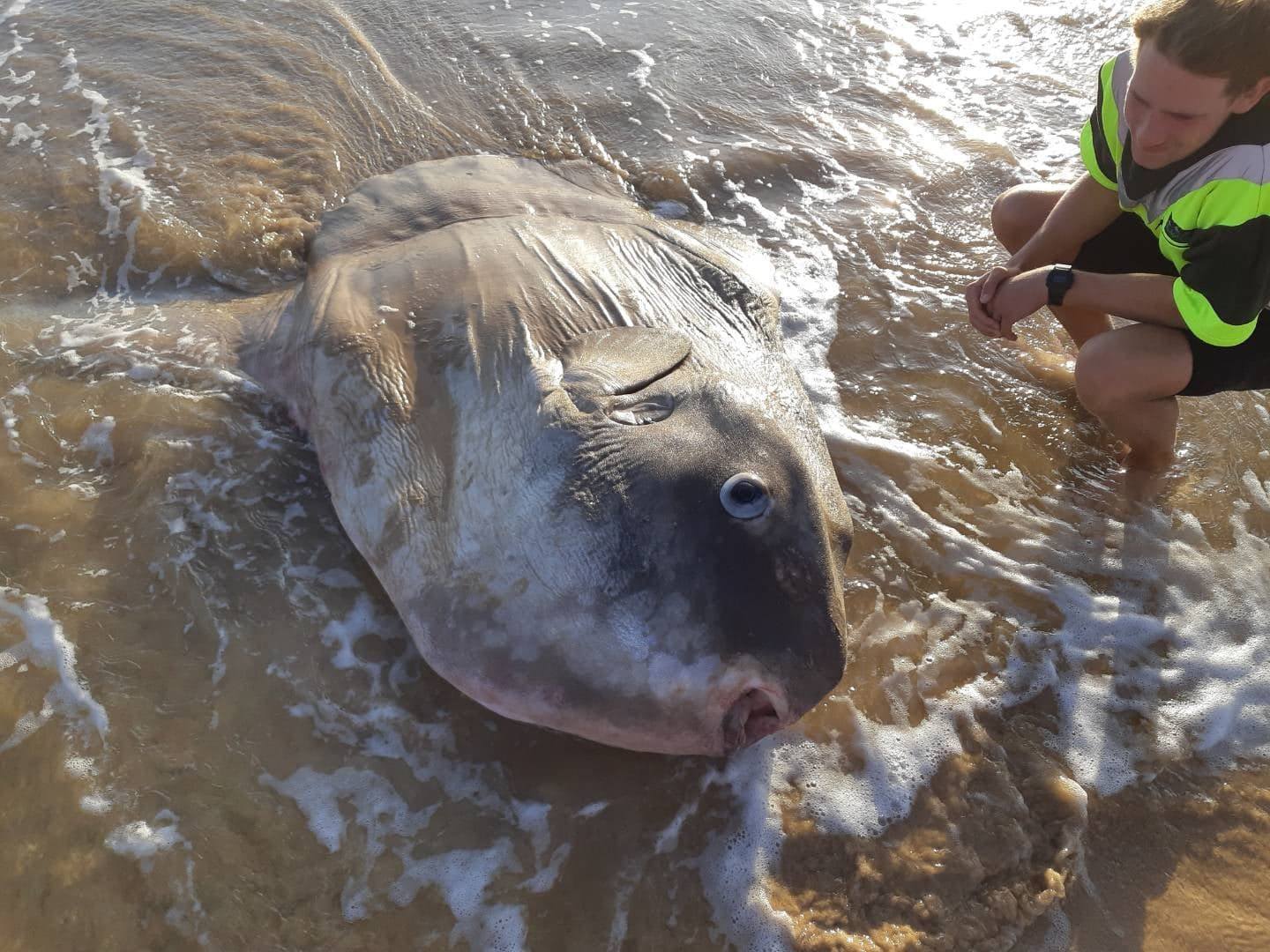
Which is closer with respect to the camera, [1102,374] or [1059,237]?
[1102,374]

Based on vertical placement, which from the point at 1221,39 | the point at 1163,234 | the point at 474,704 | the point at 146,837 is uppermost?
the point at 1221,39

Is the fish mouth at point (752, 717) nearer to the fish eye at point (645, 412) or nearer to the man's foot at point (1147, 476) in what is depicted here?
the fish eye at point (645, 412)

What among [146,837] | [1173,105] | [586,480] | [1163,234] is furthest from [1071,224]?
[146,837]

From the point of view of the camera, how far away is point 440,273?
3154mm

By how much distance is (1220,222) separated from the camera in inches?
115

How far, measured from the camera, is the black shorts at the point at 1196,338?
10.9ft

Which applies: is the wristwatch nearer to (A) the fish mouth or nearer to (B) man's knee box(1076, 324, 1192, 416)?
(B) man's knee box(1076, 324, 1192, 416)

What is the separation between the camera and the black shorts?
10.9 feet

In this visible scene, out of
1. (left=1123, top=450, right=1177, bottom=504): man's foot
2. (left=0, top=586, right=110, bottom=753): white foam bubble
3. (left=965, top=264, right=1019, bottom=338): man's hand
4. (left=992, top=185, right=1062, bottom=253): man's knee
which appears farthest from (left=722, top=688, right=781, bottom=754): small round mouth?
(left=992, top=185, right=1062, bottom=253): man's knee

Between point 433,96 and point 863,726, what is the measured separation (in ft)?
14.6

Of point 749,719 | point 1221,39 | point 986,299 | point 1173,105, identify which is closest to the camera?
point 749,719

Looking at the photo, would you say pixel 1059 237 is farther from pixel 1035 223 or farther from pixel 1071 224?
pixel 1035 223

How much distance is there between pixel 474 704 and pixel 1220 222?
9.55 ft

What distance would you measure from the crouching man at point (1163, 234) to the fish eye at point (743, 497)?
172 cm
